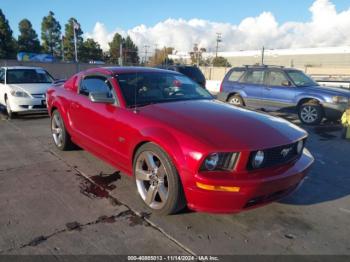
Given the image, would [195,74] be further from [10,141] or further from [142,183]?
[142,183]

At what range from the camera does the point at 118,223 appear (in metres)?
3.36

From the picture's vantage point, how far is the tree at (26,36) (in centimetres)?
6106

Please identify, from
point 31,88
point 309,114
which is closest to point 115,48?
point 31,88

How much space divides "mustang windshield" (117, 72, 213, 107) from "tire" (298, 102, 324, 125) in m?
5.51

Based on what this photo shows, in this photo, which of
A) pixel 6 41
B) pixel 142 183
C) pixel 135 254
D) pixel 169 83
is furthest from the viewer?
pixel 6 41

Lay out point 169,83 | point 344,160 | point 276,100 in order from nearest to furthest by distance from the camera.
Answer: point 169,83 < point 344,160 < point 276,100

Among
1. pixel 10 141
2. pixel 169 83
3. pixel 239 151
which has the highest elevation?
pixel 169 83

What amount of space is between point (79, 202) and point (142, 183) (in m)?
0.74

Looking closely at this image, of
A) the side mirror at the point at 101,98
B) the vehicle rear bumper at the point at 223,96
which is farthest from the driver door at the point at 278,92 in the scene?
the side mirror at the point at 101,98

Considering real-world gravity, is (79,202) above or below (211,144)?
below

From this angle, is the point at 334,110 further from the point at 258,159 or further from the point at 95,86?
the point at 258,159

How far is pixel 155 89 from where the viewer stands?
4.44 m

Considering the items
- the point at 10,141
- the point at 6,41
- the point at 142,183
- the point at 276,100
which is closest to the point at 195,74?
the point at 276,100

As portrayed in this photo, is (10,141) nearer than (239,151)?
No
